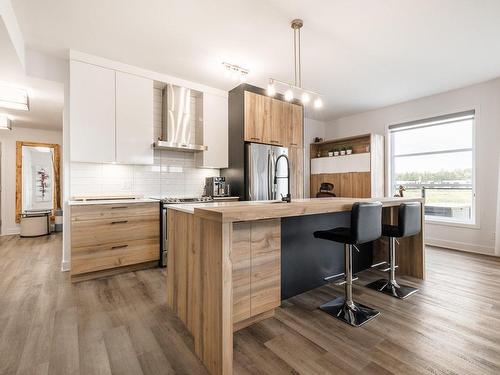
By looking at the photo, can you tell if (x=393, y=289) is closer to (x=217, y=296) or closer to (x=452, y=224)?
(x=217, y=296)

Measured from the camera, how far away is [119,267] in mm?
3053

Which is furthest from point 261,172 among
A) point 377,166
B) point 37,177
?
point 37,177

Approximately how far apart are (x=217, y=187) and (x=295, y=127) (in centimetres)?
187

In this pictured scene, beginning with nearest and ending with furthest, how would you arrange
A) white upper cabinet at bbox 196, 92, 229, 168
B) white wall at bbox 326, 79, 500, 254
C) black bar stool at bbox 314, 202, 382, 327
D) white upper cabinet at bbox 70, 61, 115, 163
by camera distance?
black bar stool at bbox 314, 202, 382, 327 → white upper cabinet at bbox 70, 61, 115, 163 → white wall at bbox 326, 79, 500, 254 → white upper cabinet at bbox 196, 92, 229, 168

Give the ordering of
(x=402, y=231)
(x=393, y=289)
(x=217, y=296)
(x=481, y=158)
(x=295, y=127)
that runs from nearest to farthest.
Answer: (x=217, y=296)
(x=402, y=231)
(x=393, y=289)
(x=481, y=158)
(x=295, y=127)

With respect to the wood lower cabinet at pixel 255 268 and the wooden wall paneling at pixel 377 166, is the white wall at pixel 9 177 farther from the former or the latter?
the wooden wall paneling at pixel 377 166

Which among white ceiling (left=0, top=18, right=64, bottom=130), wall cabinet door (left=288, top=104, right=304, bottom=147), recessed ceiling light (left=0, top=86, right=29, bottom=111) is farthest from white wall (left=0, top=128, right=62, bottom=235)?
wall cabinet door (left=288, top=104, right=304, bottom=147)

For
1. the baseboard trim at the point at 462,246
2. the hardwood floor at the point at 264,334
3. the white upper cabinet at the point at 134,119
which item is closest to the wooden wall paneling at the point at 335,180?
the baseboard trim at the point at 462,246

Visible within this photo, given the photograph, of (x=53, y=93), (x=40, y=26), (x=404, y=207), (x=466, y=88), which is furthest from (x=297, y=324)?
(x=466, y=88)

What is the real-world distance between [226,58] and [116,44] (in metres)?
1.32

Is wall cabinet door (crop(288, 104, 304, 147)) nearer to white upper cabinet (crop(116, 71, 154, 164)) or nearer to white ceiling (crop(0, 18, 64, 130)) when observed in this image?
white upper cabinet (crop(116, 71, 154, 164))

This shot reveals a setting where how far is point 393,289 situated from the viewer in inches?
96.8

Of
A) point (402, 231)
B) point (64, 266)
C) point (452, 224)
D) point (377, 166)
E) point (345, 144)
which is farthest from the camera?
point (345, 144)

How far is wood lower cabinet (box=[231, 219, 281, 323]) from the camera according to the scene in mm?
1753
